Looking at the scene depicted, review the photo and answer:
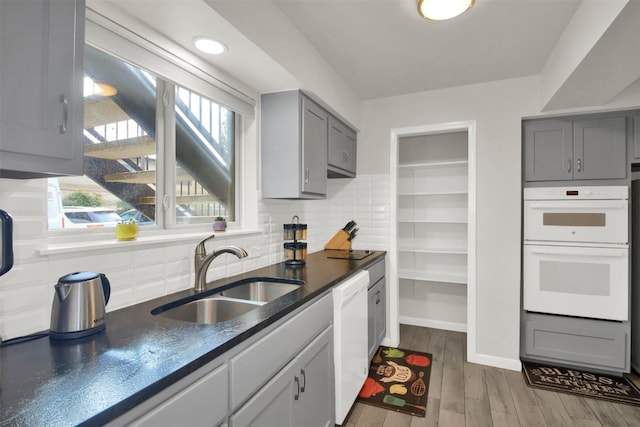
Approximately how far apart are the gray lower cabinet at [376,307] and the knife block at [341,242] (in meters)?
0.41

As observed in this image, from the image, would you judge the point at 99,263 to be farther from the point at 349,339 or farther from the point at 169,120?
the point at 349,339

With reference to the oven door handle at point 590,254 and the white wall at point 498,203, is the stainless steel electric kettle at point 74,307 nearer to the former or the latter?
the white wall at point 498,203

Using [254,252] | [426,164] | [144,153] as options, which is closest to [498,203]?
[426,164]

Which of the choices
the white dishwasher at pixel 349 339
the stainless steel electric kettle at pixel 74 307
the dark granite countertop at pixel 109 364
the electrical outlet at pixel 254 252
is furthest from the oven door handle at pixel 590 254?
the stainless steel electric kettle at pixel 74 307

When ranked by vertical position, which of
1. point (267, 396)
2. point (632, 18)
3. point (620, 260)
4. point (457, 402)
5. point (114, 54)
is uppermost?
point (632, 18)

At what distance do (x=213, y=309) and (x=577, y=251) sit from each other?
9.38ft

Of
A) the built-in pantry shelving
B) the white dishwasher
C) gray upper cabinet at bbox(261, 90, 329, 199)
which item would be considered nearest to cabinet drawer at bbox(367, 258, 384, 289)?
the white dishwasher

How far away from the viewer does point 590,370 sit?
2.71 metres

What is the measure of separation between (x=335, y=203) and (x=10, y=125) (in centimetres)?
291

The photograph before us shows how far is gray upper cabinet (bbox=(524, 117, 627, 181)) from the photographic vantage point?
2.61 metres

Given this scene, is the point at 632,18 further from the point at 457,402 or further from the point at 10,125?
the point at 457,402

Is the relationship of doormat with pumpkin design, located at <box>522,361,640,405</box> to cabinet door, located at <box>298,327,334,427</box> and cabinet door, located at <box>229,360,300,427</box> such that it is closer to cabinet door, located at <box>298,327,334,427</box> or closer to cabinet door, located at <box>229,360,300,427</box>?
cabinet door, located at <box>298,327,334,427</box>

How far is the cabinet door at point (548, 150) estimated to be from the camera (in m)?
2.72

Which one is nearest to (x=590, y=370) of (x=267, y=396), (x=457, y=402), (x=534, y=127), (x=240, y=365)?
(x=457, y=402)
